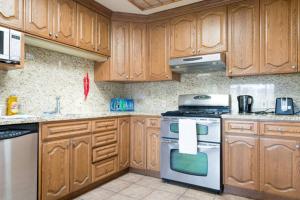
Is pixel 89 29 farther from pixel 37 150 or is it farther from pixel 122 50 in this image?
pixel 37 150

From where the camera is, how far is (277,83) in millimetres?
2572

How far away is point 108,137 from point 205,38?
1817 mm

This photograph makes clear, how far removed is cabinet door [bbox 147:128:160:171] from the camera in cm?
281

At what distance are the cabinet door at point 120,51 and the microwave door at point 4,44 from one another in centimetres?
146

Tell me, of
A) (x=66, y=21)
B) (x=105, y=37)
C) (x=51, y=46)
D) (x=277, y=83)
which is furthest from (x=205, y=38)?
(x=51, y=46)

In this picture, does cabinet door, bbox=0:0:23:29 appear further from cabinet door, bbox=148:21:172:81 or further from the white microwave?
cabinet door, bbox=148:21:172:81

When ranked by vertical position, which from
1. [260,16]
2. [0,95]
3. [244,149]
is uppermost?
[260,16]

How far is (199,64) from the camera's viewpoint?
8.80 ft

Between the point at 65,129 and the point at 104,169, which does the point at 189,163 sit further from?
the point at 65,129

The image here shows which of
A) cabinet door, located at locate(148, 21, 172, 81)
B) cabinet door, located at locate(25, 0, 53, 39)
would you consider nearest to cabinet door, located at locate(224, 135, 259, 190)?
cabinet door, located at locate(148, 21, 172, 81)

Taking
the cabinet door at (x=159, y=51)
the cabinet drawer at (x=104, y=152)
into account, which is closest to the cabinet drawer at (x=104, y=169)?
the cabinet drawer at (x=104, y=152)

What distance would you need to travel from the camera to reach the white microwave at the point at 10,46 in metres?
1.73

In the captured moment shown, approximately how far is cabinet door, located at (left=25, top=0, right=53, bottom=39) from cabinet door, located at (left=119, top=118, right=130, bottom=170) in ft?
4.61

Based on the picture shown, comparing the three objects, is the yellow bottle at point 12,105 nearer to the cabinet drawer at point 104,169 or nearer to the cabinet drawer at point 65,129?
the cabinet drawer at point 65,129
